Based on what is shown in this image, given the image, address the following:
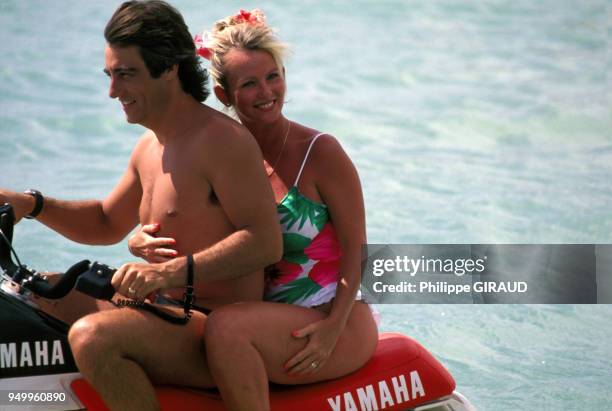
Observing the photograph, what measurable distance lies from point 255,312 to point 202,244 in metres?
0.24

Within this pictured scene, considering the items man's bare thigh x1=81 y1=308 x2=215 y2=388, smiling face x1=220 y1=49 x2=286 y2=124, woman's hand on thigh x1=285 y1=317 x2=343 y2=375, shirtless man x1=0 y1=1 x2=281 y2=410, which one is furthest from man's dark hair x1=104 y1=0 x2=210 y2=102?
woman's hand on thigh x1=285 y1=317 x2=343 y2=375

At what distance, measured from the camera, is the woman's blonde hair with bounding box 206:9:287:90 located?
347 cm

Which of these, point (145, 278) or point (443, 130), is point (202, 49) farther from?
point (443, 130)

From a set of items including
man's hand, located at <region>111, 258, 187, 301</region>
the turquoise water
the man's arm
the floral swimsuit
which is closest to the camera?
man's hand, located at <region>111, 258, 187, 301</region>

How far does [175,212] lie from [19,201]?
1.75ft

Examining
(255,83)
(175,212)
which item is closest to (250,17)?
(255,83)

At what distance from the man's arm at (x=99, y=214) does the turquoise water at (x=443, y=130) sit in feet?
7.86

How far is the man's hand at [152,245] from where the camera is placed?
3189 mm

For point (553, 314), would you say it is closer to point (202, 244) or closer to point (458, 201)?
point (458, 201)

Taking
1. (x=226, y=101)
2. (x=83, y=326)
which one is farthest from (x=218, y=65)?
(x=83, y=326)

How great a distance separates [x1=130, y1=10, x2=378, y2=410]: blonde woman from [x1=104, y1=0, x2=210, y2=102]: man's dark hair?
12.2 inches

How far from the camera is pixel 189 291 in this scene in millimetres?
3037

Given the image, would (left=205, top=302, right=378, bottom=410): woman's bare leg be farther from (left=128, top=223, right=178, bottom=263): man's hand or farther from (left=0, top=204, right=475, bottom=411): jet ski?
(left=128, top=223, right=178, bottom=263): man's hand

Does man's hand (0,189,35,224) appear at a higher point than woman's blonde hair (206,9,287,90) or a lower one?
lower
